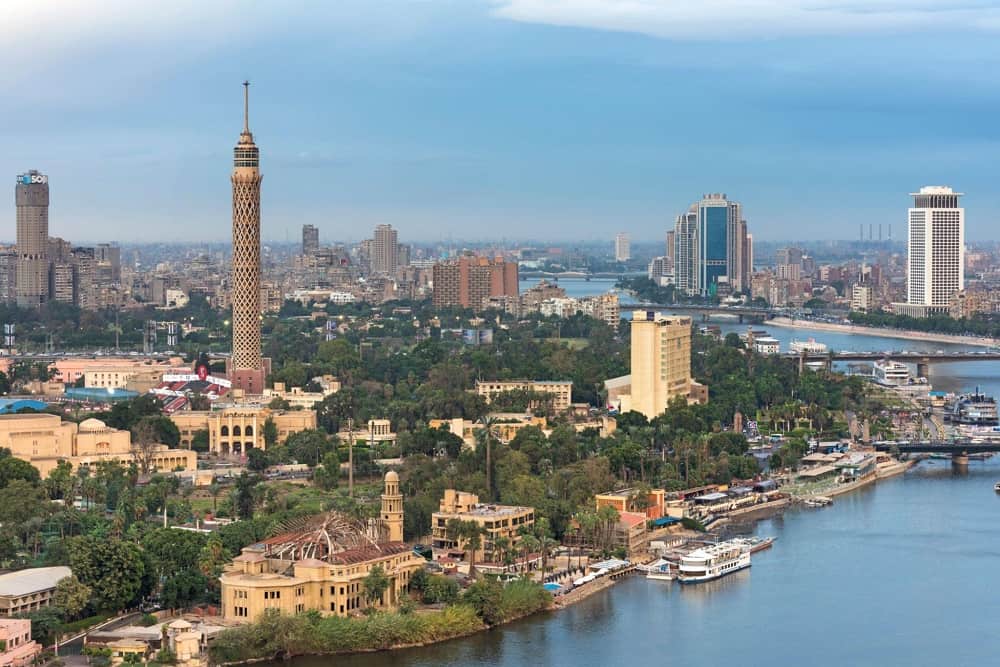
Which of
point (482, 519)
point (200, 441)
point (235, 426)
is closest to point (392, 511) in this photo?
point (482, 519)

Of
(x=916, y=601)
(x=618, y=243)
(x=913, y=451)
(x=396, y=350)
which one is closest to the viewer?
(x=916, y=601)

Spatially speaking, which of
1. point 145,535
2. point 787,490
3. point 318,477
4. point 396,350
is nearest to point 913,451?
point 787,490

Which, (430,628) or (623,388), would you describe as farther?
(623,388)

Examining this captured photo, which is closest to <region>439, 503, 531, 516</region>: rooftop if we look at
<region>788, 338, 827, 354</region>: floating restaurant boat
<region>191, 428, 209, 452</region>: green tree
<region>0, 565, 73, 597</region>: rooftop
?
<region>0, 565, 73, 597</region>: rooftop

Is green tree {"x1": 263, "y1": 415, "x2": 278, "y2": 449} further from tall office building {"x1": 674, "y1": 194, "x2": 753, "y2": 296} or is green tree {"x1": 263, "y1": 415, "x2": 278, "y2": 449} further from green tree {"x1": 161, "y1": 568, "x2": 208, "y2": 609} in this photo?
tall office building {"x1": 674, "y1": 194, "x2": 753, "y2": 296}

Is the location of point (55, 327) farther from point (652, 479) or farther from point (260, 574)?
point (260, 574)

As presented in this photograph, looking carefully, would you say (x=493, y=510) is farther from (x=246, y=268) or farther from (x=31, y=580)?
(x=246, y=268)
